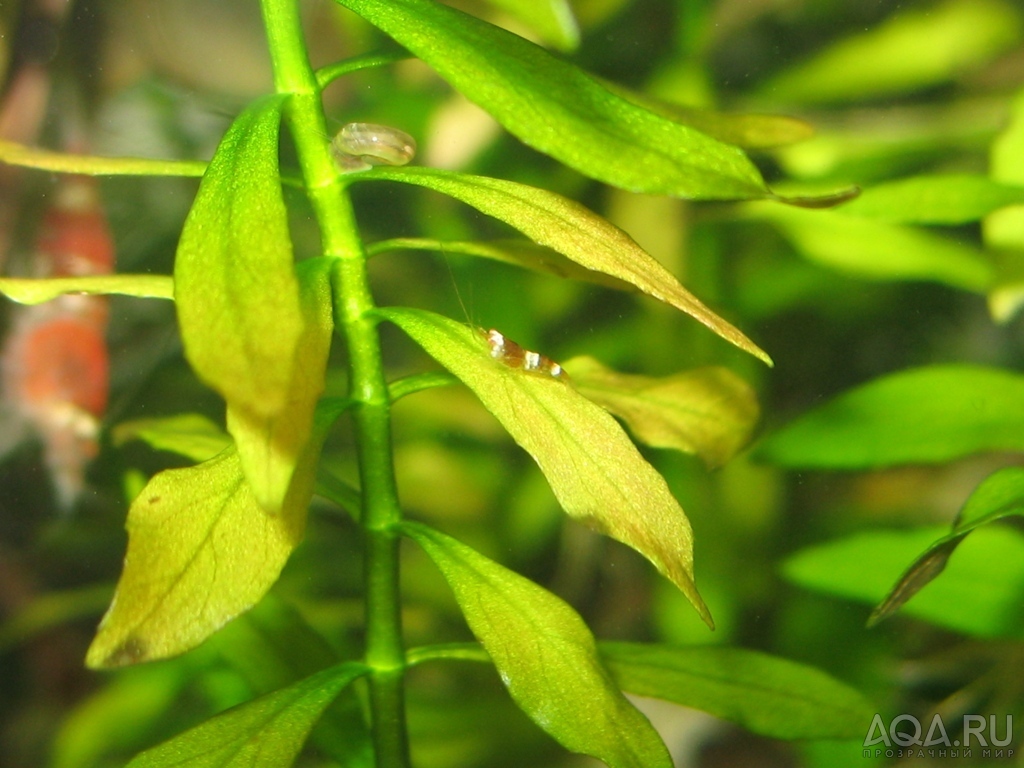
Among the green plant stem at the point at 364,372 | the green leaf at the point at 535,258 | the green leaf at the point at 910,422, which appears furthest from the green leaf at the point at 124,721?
the green leaf at the point at 910,422

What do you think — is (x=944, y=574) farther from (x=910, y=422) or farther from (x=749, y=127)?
(x=749, y=127)

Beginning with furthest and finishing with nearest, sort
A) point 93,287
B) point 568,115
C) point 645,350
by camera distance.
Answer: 1. point 645,350
2. point 93,287
3. point 568,115

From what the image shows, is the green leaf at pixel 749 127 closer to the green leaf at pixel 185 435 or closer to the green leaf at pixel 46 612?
the green leaf at pixel 185 435

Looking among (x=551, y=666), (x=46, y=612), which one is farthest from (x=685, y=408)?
(x=46, y=612)

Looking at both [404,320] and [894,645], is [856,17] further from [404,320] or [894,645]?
[404,320]

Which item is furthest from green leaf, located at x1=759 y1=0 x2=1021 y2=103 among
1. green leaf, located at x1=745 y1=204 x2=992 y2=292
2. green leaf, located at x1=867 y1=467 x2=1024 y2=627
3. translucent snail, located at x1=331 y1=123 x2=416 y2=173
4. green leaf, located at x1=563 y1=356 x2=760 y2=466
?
translucent snail, located at x1=331 y1=123 x2=416 y2=173

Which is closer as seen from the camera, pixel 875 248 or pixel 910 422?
pixel 910 422
